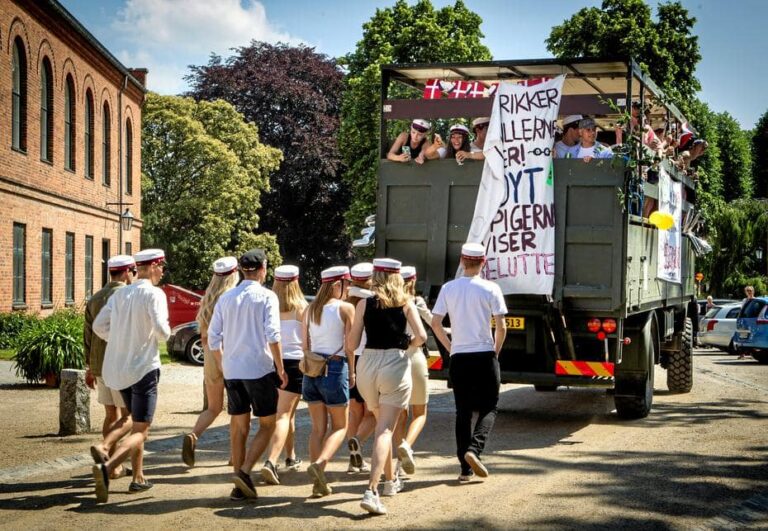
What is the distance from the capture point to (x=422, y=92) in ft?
44.8

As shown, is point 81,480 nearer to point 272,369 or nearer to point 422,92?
point 272,369

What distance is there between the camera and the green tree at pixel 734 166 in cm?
7638

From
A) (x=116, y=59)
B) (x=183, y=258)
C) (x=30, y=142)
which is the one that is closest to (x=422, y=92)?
(x=30, y=142)

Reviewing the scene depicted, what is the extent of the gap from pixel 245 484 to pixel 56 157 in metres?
23.0

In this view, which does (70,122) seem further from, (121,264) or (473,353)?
(473,353)

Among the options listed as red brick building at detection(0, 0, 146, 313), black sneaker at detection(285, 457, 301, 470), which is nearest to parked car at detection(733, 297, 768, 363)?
red brick building at detection(0, 0, 146, 313)

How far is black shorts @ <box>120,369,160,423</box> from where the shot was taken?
8047mm

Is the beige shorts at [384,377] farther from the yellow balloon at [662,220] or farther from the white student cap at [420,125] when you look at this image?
the yellow balloon at [662,220]

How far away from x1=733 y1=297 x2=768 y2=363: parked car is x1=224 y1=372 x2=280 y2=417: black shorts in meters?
20.7

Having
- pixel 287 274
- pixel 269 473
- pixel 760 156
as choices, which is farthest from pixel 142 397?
pixel 760 156

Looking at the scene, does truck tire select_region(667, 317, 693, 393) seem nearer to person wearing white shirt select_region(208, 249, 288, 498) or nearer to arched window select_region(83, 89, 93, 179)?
person wearing white shirt select_region(208, 249, 288, 498)

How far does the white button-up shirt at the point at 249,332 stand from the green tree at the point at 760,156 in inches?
3235

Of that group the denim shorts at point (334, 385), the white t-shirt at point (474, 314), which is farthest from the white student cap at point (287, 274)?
the white t-shirt at point (474, 314)

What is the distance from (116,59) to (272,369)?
93.8 ft
